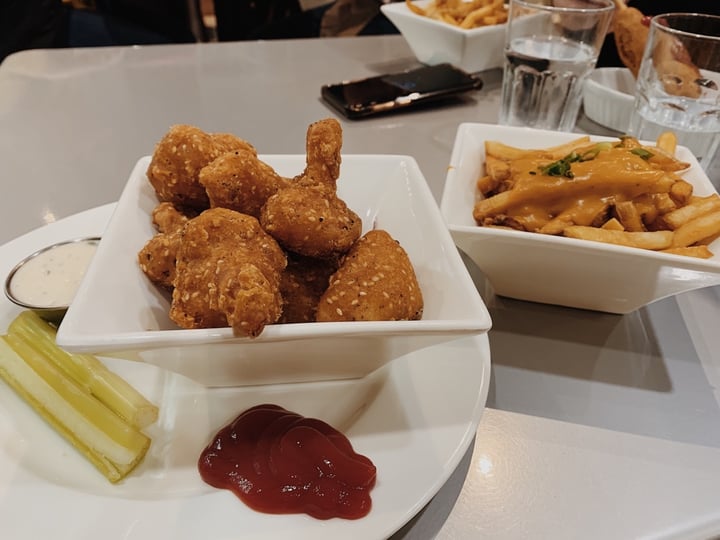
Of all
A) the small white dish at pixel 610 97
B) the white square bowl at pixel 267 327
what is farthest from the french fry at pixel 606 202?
the small white dish at pixel 610 97

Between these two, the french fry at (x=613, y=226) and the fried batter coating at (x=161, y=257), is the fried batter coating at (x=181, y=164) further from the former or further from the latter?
the french fry at (x=613, y=226)

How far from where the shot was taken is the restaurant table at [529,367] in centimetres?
95

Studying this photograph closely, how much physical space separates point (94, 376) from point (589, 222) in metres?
1.01

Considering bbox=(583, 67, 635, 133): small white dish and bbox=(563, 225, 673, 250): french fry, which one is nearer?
bbox=(563, 225, 673, 250): french fry

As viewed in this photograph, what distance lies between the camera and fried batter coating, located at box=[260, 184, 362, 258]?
0.98m

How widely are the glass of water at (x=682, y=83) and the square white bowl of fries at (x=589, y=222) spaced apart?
1.36 feet

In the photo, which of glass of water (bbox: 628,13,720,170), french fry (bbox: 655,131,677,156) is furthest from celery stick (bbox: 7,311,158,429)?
glass of water (bbox: 628,13,720,170)

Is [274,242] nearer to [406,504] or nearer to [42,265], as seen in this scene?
[406,504]

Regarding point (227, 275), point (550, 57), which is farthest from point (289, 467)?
point (550, 57)

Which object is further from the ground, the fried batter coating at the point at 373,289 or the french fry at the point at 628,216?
the fried batter coating at the point at 373,289

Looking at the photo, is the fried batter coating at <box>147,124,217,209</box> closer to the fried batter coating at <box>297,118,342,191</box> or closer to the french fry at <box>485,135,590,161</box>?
the fried batter coating at <box>297,118,342,191</box>

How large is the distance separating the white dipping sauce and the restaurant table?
1.37ft

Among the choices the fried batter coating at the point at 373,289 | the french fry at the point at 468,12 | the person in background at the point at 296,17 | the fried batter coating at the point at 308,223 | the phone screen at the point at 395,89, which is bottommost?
the person in background at the point at 296,17

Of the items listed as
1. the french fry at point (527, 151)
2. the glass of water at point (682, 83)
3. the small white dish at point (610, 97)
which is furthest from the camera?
the small white dish at point (610, 97)
